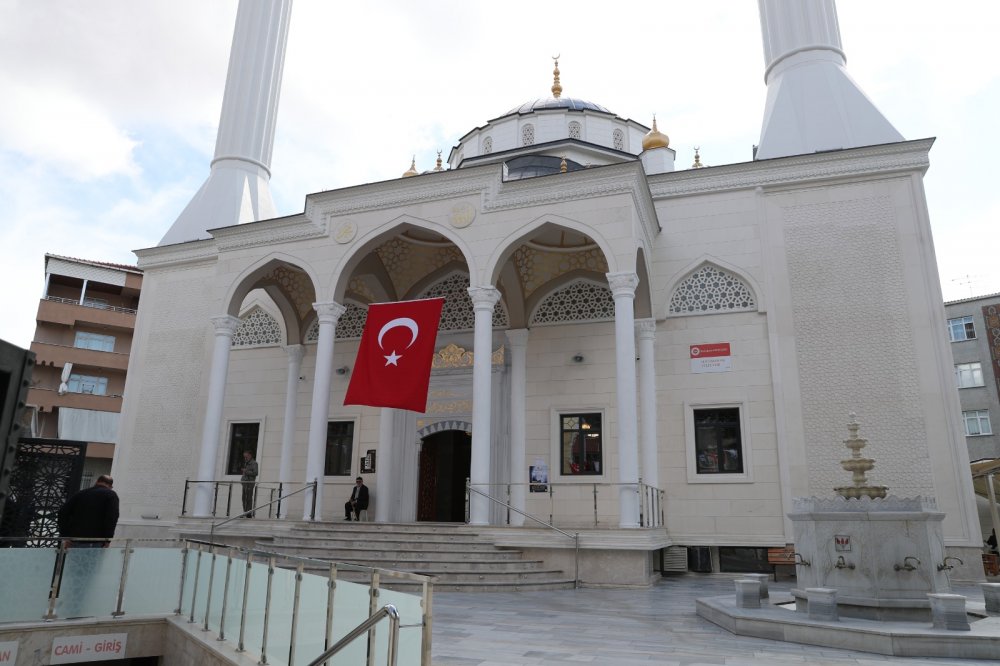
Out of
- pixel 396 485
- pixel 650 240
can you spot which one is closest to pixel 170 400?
pixel 396 485

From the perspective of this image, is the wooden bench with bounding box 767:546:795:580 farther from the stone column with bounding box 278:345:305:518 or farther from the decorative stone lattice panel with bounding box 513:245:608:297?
the stone column with bounding box 278:345:305:518

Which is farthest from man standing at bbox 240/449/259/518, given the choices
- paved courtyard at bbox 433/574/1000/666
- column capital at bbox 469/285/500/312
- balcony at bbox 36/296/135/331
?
balcony at bbox 36/296/135/331

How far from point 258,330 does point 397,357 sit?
548 cm

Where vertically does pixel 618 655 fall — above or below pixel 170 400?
below

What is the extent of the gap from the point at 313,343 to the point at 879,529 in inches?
401

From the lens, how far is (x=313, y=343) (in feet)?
42.7

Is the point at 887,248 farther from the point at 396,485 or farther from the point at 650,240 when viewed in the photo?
the point at 396,485

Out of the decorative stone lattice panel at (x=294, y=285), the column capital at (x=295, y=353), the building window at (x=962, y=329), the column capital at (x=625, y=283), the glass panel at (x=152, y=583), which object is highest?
the building window at (x=962, y=329)

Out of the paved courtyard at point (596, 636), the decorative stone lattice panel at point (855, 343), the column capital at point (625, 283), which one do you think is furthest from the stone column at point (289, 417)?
the decorative stone lattice panel at point (855, 343)

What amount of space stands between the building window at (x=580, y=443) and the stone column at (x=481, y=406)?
220cm

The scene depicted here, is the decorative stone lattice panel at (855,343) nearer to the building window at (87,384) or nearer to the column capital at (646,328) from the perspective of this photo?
the column capital at (646,328)

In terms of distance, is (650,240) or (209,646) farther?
(650,240)

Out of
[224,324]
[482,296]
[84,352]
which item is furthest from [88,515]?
[84,352]

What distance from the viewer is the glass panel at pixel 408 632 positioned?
2.69 meters
